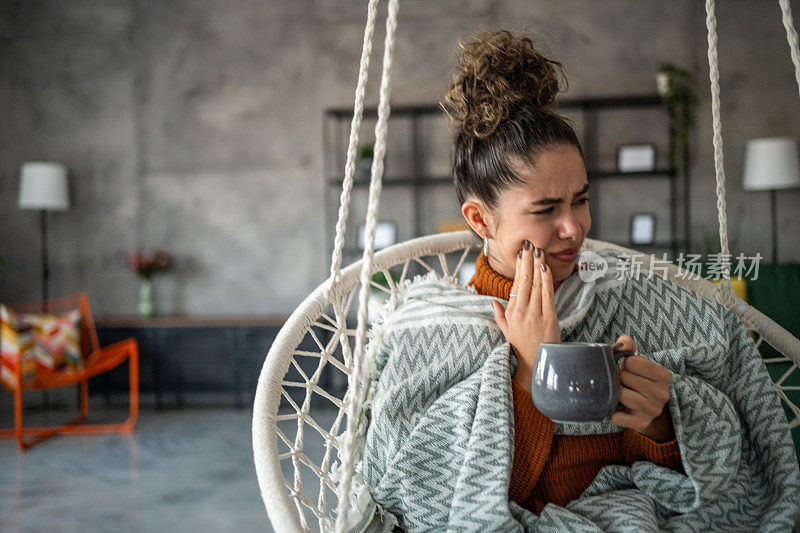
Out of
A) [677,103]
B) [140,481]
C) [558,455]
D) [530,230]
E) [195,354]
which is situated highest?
[677,103]

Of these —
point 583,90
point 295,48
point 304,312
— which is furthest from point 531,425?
point 295,48

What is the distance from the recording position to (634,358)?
0.86m

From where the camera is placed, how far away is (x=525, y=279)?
3.16 ft

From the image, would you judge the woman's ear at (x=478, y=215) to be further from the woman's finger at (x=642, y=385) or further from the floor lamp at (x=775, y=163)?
the floor lamp at (x=775, y=163)

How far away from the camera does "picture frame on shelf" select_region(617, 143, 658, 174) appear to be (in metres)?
4.34

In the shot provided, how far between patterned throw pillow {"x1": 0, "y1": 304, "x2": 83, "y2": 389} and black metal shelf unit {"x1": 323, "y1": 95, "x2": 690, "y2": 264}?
185cm

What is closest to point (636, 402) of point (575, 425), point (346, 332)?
point (575, 425)


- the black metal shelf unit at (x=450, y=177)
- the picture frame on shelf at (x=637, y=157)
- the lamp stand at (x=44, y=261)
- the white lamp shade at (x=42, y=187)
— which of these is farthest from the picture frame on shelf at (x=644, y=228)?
the lamp stand at (x=44, y=261)

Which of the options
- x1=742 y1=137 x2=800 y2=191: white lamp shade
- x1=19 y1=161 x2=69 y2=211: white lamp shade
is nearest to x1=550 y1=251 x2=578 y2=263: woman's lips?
x1=742 y1=137 x2=800 y2=191: white lamp shade

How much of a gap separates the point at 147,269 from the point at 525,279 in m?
4.20

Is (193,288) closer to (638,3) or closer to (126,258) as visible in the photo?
(126,258)

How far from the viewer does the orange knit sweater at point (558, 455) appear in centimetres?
94

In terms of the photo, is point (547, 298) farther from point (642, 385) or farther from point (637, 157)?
point (637, 157)

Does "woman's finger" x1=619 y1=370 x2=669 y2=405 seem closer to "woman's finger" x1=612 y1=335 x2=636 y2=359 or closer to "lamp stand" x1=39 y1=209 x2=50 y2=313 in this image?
"woman's finger" x1=612 y1=335 x2=636 y2=359
